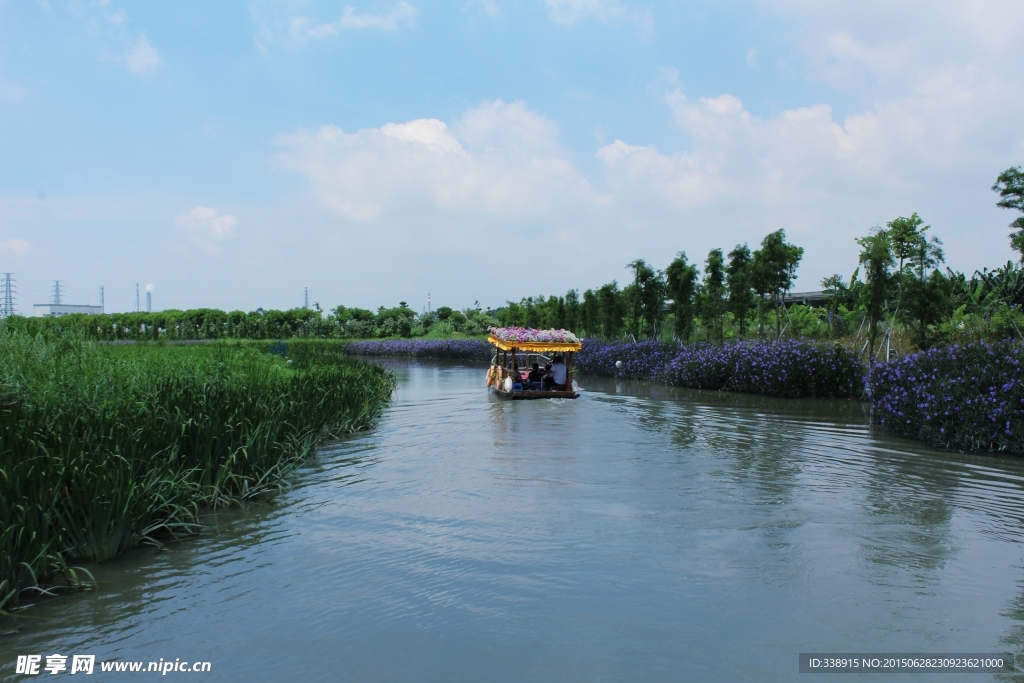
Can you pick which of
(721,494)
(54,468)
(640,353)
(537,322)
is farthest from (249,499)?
(537,322)

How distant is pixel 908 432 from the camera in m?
14.1

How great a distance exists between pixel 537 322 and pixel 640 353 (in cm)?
2048

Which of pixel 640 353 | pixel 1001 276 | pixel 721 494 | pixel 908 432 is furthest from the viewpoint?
pixel 640 353

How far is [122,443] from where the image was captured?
7543mm

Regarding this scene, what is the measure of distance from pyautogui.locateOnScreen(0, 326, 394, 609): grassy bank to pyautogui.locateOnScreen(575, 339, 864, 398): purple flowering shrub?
536 inches

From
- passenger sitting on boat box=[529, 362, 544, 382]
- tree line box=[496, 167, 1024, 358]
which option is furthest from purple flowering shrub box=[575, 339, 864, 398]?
passenger sitting on boat box=[529, 362, 544, 382]

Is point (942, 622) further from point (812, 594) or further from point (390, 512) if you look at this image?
point (390, 512)

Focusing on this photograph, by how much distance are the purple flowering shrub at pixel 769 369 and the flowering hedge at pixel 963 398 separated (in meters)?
5.92

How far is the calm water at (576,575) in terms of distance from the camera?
5266mm

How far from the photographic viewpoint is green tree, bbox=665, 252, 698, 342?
29234 mm

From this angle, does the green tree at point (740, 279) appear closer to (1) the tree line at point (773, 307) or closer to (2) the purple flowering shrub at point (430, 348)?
(1) the tree line at point (773, 307)

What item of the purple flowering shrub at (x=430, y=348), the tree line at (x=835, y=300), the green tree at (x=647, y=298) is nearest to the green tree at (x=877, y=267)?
the tree line at (x=835, y=300)

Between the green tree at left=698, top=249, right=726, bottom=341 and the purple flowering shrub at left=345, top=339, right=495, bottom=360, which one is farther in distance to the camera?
the purple flowering shrub at left=345, top=339, right=495, bottom=360

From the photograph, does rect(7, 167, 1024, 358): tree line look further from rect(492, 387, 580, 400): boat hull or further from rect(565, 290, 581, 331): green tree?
rect(492, 387, 580, 400): boat hull
